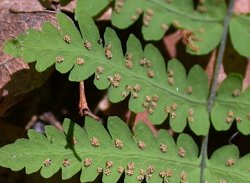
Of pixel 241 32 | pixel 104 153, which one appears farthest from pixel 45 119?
pixel 241 32

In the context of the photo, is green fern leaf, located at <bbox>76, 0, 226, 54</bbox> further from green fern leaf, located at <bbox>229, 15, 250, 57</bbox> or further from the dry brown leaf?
the dry brown leaf

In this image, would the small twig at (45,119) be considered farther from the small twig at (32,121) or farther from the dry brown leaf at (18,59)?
the dry brown leaf at (18,59)

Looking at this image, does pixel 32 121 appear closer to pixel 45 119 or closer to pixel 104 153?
pixel 45 119

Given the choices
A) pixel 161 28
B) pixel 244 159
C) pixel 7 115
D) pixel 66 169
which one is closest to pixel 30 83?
pixel 7 115

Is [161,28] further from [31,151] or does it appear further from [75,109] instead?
[75,109]

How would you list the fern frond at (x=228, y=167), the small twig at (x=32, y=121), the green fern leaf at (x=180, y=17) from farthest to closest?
the small twig at (x=32, y=121)
the fern frond at (x=228, y=167)
the green fern leaf at (x=180, y=17)

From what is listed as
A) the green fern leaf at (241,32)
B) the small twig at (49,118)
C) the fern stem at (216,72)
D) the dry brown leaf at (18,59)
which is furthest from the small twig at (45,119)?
the green fern leaf at (241,32)
